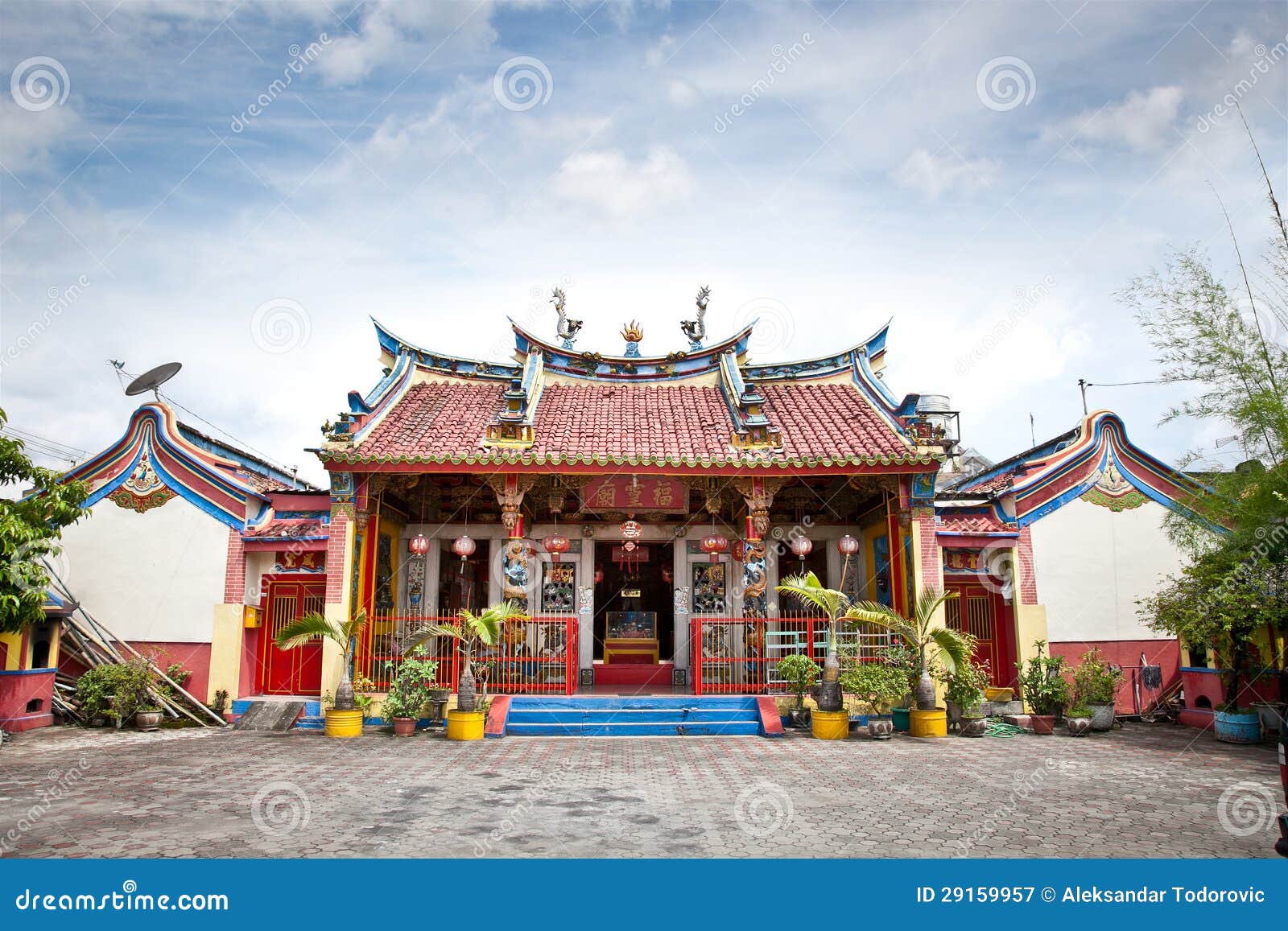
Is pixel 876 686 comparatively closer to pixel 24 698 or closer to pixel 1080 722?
pixel 1080 722

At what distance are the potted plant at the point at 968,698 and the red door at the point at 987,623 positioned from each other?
1890 millimetres

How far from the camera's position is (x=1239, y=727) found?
10039 mm

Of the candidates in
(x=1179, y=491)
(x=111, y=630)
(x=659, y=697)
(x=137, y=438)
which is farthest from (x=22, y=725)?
(x=1179, y=491)

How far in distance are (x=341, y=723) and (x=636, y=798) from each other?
5.50 meters

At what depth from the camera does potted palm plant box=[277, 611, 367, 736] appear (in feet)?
34.9

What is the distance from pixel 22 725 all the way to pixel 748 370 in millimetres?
12225

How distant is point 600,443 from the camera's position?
1241 centimetres

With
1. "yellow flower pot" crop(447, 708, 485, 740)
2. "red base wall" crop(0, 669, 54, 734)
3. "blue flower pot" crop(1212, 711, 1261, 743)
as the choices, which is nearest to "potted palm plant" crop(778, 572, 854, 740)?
"yellow flower pot" crop(447, 708, 485, 740)

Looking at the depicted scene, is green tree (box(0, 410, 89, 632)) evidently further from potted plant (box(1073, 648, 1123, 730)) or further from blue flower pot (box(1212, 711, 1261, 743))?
blue flower pot (box(1212, 711, 1261, 743))

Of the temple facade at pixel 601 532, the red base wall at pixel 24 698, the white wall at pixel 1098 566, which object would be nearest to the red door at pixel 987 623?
the temple facade at pixel 601 532

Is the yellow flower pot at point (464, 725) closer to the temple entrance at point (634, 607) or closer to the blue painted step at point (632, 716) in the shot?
the blue painted step at point (632, 716)

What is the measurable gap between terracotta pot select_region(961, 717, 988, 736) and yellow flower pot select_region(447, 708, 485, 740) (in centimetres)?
619

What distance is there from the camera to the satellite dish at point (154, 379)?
13.4 m

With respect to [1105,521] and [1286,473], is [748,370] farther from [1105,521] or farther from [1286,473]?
[1286,473]
